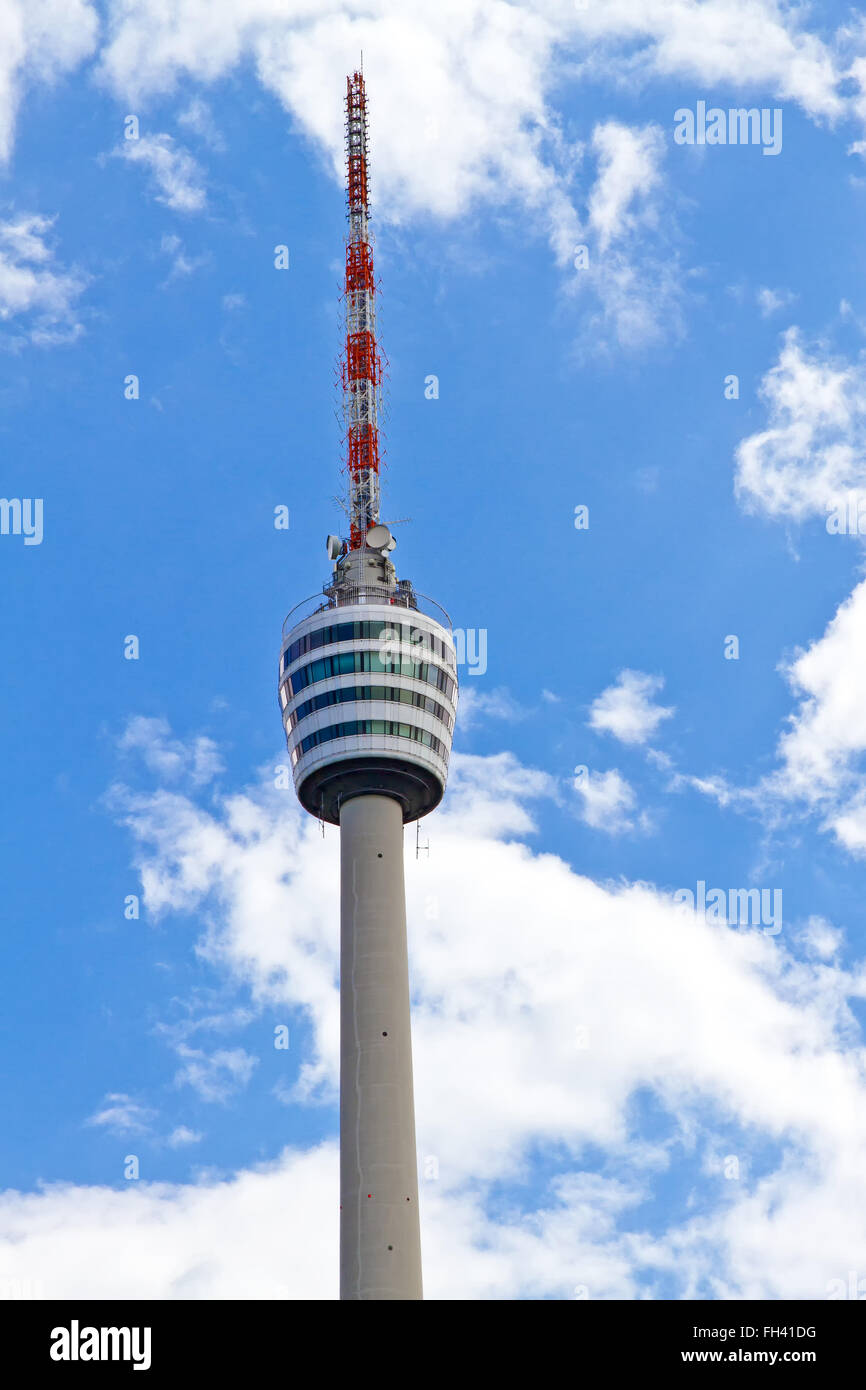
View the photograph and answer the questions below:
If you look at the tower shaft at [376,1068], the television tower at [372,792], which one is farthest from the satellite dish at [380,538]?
the tower shaft at [376,1068]

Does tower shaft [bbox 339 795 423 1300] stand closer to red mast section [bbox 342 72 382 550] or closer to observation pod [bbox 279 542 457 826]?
observation pod [bbox 279 542 457 826]

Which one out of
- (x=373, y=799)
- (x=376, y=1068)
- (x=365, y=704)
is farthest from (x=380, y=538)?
(x=376, y=1068)

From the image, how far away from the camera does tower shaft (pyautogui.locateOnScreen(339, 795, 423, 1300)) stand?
132000 mm

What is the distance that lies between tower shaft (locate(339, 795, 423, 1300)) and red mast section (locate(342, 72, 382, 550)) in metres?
33.3

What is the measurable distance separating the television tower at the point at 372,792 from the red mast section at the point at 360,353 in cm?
37

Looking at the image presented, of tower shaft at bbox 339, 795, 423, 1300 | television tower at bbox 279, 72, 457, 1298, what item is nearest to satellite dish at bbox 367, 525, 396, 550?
television tower at bbox 279, 72, 457, 1298

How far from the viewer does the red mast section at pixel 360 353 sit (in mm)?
170125

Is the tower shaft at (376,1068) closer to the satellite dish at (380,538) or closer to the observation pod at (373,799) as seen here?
the observation pod at (373,799)

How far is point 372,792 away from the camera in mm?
151125

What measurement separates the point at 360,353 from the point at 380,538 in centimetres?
2319

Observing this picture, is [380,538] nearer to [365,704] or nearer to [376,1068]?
[365,704]
